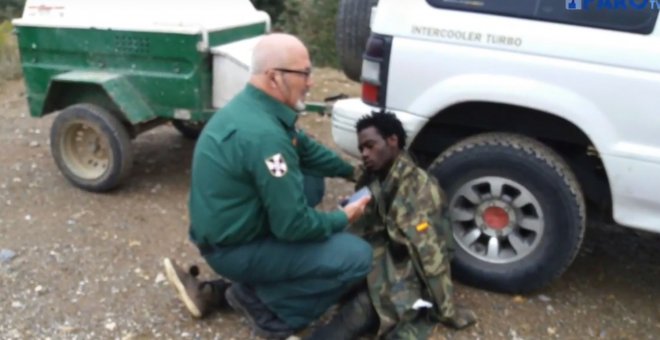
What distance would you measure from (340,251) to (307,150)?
71 cm

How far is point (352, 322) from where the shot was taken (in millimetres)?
3637

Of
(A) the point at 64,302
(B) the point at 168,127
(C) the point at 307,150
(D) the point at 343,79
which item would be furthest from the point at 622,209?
(D) the point at 343,79

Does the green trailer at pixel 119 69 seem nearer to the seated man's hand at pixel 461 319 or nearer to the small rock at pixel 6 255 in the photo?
the small rock at pixel 6 255

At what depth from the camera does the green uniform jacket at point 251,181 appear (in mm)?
3240

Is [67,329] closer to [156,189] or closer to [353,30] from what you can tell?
[156,189]

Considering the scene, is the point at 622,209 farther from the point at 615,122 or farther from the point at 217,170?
the point at 217,170

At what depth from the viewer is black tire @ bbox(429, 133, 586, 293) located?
383cm

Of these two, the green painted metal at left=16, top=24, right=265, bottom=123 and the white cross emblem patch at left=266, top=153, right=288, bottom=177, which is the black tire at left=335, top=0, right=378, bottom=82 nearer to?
the green painted metal at left=16, top=24, right=265, bottom=123

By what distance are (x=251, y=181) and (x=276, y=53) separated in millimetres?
551

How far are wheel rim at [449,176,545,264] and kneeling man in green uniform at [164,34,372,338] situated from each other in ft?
2.10

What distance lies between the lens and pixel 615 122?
3.63 meters

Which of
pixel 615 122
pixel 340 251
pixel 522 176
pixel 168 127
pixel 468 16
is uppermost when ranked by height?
pixel 468 16

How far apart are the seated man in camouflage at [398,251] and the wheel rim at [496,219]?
0.17 metres

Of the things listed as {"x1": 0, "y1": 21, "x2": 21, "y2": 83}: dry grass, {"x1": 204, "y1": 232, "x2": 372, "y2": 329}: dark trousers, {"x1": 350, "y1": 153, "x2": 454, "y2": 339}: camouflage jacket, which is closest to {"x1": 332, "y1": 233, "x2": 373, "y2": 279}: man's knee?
{"x1": 204, "y1": 232, "x2": 372, "y2": 329}: dark trousers
